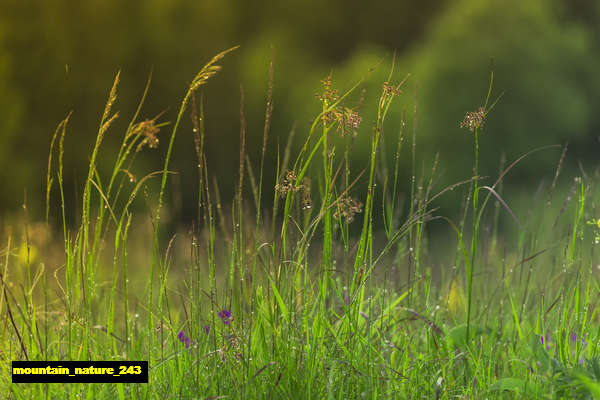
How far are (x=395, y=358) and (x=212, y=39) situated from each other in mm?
5453

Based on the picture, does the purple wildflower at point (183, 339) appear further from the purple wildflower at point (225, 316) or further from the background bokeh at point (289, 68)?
Answer: the background bokeh at point (289, 68)

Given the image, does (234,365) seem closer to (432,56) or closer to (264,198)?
(264,198)

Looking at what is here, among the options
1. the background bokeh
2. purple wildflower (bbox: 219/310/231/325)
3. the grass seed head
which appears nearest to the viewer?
the grass seed head

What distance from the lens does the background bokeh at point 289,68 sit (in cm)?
652

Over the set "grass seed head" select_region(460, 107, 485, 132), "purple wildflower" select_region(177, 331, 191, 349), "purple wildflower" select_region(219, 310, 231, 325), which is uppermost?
"grass seed head" select_region(460, 107, 485, 132)

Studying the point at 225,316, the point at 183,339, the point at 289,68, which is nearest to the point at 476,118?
the point at 225,316

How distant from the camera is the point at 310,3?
23.5 ft

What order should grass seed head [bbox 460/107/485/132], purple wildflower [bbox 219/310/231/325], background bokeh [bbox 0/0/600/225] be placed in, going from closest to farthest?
1. grass seed head [bbox 460/107/485/132]
2. purple wildflower [bbox 219/310/231/325]
3. background bokeh [bbox 0/0/600/225]

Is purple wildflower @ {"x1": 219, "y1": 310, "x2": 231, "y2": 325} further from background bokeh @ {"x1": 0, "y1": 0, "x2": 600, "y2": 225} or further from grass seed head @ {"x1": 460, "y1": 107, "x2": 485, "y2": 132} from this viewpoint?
background bokeh @ {"x1": 0, "y1": 0, "x2": 600, "y2": 225}

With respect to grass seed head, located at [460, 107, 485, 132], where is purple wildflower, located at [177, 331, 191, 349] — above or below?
below

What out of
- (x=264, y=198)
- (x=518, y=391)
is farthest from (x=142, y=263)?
(x=264, y=198)

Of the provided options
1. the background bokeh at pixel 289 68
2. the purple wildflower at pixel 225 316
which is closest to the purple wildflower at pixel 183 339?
the purple wildflower at pixel 225 316

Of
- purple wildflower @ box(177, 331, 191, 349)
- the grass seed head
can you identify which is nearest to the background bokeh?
purple wildflower @ box(177, 331, 191, 349)

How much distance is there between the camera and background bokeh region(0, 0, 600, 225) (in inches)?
257
